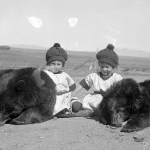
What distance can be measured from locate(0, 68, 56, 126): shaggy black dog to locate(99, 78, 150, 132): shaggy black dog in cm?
134

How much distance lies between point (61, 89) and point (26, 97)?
149cm

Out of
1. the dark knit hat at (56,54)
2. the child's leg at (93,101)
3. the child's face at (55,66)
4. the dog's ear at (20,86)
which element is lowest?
the child's leg at (93,101)

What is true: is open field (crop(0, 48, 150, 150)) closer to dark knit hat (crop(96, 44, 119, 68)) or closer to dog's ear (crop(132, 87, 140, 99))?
dog's ear (crop(132, 87, 140, 99))

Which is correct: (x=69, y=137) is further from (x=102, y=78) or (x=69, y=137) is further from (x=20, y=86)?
(x=102, y=78)

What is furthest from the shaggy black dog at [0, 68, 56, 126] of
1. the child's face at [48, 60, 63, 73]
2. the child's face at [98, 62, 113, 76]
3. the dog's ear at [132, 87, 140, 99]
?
the dog's ear at [132, 87, 140, 99]

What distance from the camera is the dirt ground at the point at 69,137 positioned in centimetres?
425

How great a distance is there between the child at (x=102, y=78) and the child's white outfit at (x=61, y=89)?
15.2 inches

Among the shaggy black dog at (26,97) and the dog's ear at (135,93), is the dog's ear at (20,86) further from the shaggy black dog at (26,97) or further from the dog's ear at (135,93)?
the dog's ear at (135,93)

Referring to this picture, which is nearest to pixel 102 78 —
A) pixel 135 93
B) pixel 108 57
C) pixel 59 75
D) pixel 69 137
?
pixel 108 57

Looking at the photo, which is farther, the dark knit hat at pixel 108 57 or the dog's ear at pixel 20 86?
the dark knit hat at pixel 108 57

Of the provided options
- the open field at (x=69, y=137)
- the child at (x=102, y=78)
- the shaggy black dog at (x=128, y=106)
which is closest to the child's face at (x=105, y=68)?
the child at (x=102, y=78)

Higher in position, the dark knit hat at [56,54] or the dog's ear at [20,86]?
the dark knit hat at [56,54]

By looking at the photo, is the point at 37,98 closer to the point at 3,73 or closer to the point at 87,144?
the point at 3,73

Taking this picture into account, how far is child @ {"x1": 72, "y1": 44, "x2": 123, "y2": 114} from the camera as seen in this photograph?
272 inches
